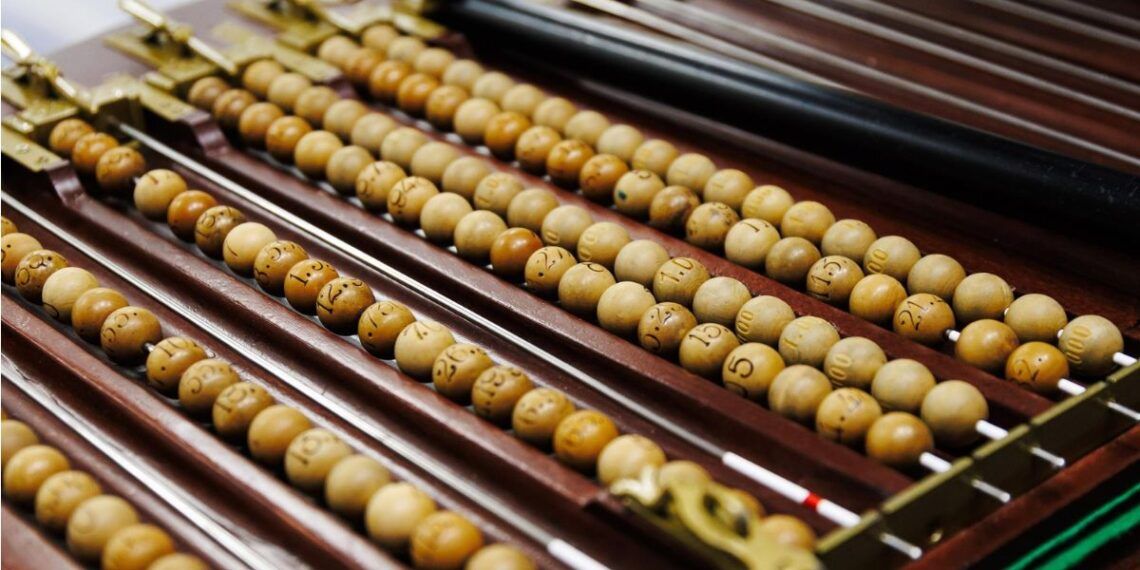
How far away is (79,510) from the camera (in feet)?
4.26

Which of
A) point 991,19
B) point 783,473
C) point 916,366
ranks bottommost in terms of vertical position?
point 783,473

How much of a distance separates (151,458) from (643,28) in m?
1.20

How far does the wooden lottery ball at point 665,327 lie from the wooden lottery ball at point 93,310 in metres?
0.66

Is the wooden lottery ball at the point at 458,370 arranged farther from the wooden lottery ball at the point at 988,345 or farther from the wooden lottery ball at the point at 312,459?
the wooden lottery ball at the point at 988,345

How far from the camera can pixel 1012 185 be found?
5.46ft

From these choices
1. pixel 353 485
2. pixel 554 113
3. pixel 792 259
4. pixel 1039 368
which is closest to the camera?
pixel 353 485

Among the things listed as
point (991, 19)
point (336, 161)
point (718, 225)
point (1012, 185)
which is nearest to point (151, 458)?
point (336, 161)

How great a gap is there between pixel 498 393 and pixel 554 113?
743 mm

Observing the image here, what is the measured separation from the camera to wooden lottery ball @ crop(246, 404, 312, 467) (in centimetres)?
138

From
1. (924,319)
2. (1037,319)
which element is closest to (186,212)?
(924,319)

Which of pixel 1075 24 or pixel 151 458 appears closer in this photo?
pixel 151 458

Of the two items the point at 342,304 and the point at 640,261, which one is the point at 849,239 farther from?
the point at 342,304

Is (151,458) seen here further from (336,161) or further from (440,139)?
(440,139)

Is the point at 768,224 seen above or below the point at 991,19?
below
